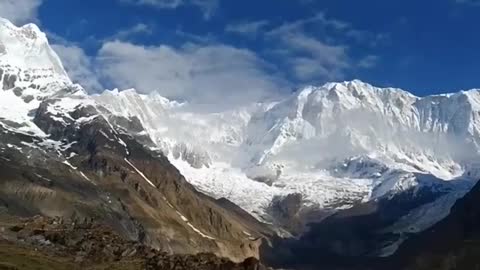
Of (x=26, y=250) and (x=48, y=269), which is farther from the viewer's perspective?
(x=26, y=250)

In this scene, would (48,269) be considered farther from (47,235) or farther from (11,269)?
(47,235)

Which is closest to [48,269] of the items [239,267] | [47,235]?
[47,235]

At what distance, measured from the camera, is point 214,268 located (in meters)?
186

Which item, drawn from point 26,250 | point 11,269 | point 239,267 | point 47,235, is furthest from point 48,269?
point 239,267

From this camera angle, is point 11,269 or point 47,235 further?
point 47,235

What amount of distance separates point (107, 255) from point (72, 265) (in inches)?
486

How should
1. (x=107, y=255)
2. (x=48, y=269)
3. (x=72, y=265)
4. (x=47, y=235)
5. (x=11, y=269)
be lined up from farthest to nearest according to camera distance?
(x=47, y=235)
(x=107, y=255)
(x=72, y=265)
(x=48, y=269)
(x=11, y=269)

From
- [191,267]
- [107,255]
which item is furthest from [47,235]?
[191,267]

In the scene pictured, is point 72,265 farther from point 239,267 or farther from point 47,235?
point 239,267

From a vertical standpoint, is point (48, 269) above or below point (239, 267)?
below

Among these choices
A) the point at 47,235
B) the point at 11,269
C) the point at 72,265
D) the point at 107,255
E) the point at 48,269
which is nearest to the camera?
the point at 11,269

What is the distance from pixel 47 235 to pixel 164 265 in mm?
31373

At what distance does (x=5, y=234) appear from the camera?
19812 centimetres

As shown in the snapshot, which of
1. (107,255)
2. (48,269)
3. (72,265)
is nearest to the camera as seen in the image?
(48,269)
